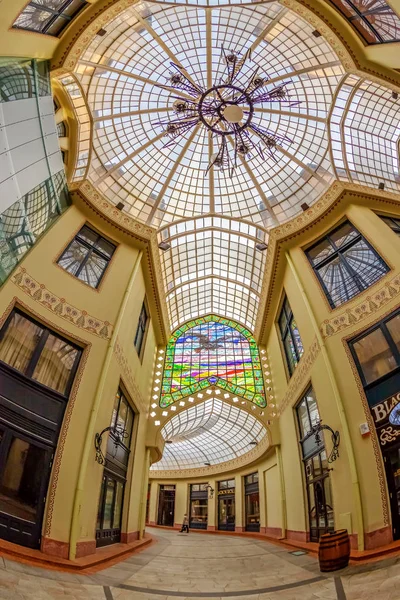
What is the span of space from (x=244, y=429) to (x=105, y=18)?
78.5 feet

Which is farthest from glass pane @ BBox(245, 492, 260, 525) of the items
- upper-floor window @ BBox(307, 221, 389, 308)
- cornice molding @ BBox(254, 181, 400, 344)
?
upper-floor window @ BBox(307, 221, 389, 308)

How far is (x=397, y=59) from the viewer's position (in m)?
8.09

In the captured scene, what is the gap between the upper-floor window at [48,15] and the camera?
674 cm

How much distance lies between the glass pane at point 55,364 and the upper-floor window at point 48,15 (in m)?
7.31

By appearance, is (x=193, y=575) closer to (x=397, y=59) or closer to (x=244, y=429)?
(x=397, y=59)

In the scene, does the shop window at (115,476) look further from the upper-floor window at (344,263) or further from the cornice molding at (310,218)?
the upper-floor window at (344,263)

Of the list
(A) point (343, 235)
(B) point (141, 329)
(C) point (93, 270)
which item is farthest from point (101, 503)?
(A) point (343, 235)

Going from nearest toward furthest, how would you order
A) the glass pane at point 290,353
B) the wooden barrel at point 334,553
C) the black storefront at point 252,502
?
the wooden barrel at point 334,553
the glass pane at point 290,353
the black storefront at point 252,502

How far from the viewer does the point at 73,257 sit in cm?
1159

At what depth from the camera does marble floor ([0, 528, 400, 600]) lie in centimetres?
504

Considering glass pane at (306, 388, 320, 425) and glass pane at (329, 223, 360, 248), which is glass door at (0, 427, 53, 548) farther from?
glass pane at (329, 223, 360, 248)

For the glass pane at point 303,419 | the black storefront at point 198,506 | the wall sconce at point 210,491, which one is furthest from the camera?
the black storefront at point 198,506

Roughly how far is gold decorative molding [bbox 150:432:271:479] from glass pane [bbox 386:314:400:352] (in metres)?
9.56

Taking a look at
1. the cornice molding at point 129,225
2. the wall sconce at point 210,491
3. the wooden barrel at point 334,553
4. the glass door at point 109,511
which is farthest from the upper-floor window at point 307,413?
the wall sconce at point 210,491
